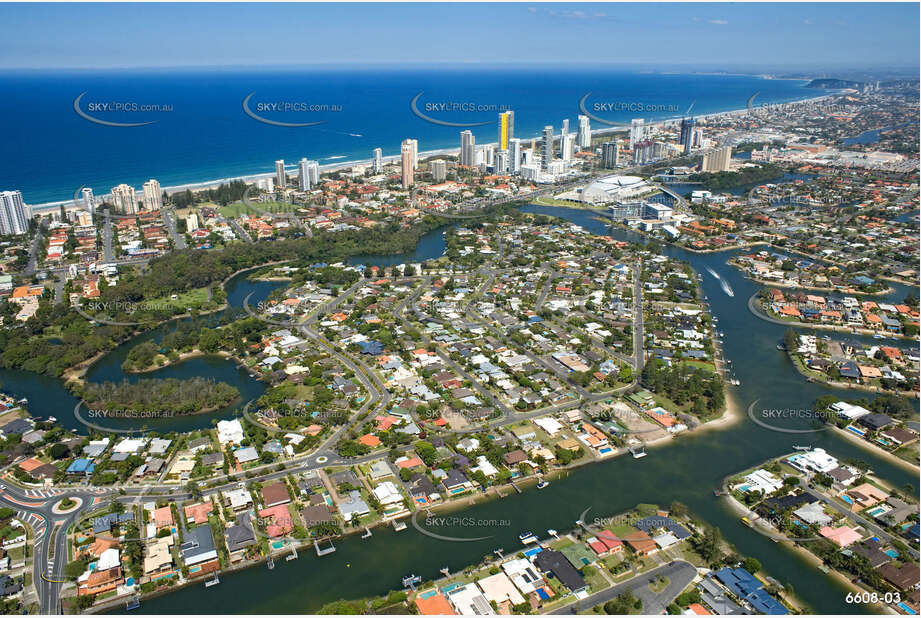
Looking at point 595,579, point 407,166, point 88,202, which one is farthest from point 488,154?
point 595,579

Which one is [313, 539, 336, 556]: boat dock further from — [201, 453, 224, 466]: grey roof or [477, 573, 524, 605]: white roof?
[201, 453, 224, 466]: grey roof

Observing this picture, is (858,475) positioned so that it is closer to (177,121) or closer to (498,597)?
(498,597)

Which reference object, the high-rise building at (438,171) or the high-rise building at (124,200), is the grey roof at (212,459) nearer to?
the high-rise building at (124,200)

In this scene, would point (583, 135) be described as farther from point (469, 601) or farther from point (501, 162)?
point (469, 601)

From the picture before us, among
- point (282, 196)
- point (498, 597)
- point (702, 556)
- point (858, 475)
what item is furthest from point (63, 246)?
point (858, 475)

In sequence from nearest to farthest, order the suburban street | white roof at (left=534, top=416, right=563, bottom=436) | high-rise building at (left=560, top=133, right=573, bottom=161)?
the suburban street < white roof at (left=534, top=416, right=563, bottom=436) < high-rise building at (left=560, top=133, right=573, bottom=161)

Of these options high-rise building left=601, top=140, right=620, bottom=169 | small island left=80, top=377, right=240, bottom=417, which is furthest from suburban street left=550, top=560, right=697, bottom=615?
high-rise building left=601, top=140, right=620, bottom=169
